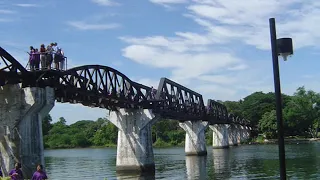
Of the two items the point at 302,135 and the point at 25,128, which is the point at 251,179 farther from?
the point at 302,135

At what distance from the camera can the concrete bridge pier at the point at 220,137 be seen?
129 meters

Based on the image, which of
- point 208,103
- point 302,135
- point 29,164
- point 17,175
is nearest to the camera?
point 17,175

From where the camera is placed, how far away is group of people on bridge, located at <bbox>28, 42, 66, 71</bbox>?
36.2m

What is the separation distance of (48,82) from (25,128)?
453 cm

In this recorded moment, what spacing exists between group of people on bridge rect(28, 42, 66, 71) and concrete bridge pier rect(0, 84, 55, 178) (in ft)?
7.59

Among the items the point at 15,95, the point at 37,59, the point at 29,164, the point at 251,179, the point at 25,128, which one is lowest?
the point at 251,179

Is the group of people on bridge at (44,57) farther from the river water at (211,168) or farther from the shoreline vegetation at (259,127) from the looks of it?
the shoreline vegetation at (259,127)

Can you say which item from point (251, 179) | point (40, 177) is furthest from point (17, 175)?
point (251, 179)

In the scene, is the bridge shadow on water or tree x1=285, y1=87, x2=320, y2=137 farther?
tree x1=285, y1=87, x2=320, y2=137

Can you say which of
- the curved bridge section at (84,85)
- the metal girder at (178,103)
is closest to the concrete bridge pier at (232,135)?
the metal girder at (178,103)

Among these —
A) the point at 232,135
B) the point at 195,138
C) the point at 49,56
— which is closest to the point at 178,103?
the point at 195,138

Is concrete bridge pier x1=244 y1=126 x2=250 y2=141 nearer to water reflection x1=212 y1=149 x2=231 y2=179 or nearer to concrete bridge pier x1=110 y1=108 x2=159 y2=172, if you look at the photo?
water reflection x1=212 y1=149 x2=231 y2=179

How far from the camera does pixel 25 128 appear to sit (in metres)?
34.4

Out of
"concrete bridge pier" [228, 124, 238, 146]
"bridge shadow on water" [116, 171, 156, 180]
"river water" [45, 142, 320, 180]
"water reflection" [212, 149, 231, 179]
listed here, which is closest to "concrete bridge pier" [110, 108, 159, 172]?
"bridge shadow on water" [116, 171, 156, 180]
